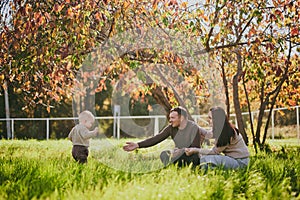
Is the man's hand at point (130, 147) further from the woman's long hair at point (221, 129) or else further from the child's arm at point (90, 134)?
the woman's long hair at point (221, 129)

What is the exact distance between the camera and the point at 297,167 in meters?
4.59

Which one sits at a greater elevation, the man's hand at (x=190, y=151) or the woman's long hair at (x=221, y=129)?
the woman's long hair at (x=221, y=129)

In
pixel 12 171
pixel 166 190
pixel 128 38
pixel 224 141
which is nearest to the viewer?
pixel 166 190

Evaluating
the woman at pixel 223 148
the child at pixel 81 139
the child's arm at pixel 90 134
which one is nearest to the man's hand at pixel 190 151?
the woman at pixel 223 148

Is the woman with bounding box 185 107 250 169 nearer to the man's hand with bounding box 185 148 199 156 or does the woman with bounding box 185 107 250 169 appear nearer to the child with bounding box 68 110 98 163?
the man's hand with bounding box 185 148 199 156

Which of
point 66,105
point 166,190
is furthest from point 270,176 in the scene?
point 66,105

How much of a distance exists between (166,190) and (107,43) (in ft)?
12.3

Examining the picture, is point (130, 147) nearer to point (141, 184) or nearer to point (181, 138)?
point (181, 138)

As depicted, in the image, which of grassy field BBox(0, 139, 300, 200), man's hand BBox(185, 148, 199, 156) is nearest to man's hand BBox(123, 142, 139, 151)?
grassy field BBox(0, 139, 300, 200)

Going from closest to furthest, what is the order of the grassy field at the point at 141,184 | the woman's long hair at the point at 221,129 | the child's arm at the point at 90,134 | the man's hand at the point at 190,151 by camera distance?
the grassy field at the point at 141,184, the woman's long hair at the point at 221,129, the man's hand at the point at 190,151, the child's arm at the point at 90,134

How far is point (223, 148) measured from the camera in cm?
456

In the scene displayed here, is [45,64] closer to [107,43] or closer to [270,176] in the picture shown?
[107,43]

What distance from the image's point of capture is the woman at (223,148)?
4488 millimetres

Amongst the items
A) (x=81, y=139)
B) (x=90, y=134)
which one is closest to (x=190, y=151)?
(x=90, y=134)
